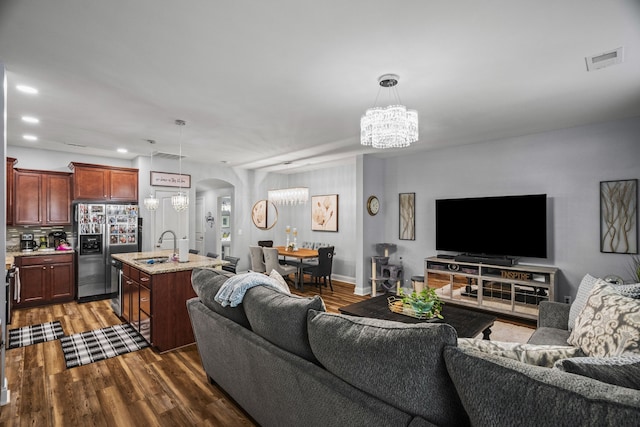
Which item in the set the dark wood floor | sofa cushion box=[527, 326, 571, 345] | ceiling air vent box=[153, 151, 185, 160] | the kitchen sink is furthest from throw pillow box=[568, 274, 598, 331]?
ceiling air vent box=[153, 151, 185, 160]

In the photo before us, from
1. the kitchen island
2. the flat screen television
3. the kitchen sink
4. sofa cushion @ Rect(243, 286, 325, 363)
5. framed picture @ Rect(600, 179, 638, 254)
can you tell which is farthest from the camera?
the flat screen television

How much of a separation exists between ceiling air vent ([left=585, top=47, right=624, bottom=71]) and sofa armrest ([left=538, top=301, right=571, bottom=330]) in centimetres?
199

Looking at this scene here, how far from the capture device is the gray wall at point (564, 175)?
389cm

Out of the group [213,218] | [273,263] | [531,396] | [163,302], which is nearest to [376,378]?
[531,396]

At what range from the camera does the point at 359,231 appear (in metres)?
5.98

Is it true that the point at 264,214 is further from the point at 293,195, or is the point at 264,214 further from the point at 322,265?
the point at 322,265

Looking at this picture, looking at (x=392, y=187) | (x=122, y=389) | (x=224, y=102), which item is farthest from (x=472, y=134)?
(x=122, y=389)

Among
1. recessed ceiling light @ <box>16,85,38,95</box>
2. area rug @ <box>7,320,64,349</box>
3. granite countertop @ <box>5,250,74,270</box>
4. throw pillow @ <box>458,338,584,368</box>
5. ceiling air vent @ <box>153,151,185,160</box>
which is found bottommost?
area rug @ <box>7,320,64,349</box>

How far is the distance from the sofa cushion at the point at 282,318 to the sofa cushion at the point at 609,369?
0.98 meters

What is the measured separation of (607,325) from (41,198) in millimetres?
7268

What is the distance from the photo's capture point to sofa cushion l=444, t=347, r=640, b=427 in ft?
2.50

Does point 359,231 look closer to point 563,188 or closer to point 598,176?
point 563,188

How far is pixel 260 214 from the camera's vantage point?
823 centimetres

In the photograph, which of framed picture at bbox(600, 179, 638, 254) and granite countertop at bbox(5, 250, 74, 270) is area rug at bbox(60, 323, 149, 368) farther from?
framed picture at bbox(600, 179, 638, 254)
